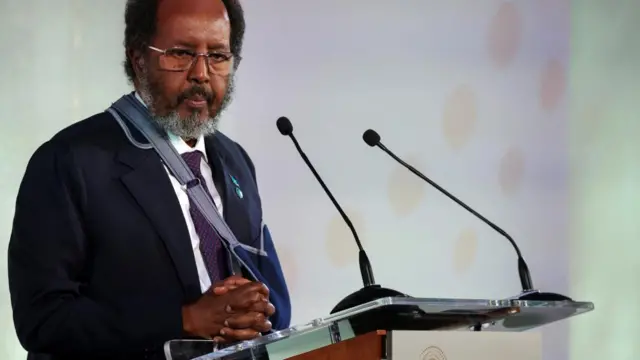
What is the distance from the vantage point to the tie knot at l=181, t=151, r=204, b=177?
2359 mm

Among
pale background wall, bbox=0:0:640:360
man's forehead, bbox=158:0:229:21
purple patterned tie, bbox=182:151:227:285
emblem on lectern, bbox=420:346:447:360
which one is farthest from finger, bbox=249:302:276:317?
pale background wall, bbox=0:0:640:360

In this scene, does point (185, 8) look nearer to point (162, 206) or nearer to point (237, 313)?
point (162, 206)

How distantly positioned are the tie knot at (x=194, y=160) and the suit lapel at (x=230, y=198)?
0.06 meters

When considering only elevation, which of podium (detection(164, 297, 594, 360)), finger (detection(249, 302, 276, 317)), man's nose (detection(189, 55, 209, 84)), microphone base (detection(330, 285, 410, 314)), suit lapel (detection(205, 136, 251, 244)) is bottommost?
podium (detection(164, 297, 594, 360))

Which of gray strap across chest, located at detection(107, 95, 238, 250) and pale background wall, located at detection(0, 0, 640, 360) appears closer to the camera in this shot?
gray strap across chest, located at detection(107, 95, 238, 250)

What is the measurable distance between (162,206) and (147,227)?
64mm

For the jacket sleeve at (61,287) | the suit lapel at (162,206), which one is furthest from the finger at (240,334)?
the suit lapel at (162,206)

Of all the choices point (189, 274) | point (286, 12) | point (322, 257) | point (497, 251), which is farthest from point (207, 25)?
point (497, 251)

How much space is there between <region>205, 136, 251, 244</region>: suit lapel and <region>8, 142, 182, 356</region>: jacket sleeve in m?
0.33

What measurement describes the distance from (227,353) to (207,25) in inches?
40.0

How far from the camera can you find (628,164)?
3877mm

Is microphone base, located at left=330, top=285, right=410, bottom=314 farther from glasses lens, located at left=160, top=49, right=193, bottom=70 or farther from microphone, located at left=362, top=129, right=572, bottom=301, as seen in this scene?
glasses lens, located at left=160, top=49, right=193, bottom=70

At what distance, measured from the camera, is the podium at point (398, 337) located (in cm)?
169

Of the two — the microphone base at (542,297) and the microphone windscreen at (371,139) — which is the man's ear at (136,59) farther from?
the microphone base at (542,297)
